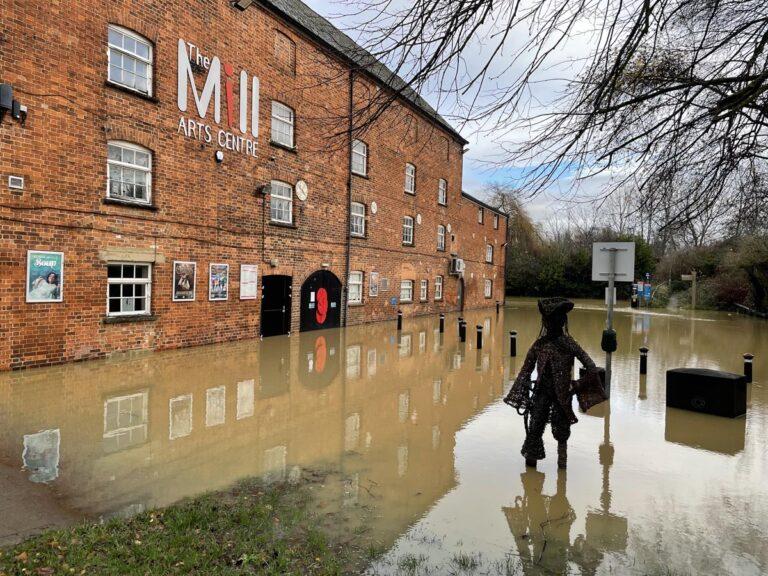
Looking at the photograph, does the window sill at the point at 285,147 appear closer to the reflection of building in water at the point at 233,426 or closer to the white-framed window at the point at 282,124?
the white-framed window at the point at 282,124

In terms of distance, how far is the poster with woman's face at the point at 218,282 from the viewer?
42.0 feet

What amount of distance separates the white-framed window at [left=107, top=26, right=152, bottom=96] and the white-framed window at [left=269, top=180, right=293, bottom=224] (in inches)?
170

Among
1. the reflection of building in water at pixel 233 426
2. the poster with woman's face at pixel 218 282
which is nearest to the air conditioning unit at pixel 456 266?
the poster with woman's face at pixel 218 282

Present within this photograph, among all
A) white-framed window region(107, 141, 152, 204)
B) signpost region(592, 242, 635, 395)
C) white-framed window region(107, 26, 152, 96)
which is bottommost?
signpost region(592, 242, 635, 395)

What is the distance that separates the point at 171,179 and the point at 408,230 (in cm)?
1309

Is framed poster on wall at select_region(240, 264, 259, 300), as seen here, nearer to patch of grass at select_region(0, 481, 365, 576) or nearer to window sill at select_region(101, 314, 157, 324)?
window sill at select_region(101, 314, 157, 324)

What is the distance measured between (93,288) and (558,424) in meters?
9.49

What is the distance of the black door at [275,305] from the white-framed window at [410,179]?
9397mm

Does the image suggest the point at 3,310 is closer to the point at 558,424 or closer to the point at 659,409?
the point at 558,424

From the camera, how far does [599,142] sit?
15.2 ft

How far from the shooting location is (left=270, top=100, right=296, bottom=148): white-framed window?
48.8 feet

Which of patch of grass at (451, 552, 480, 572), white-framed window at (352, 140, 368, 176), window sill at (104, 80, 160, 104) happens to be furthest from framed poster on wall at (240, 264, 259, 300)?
patch of grass at (451, 552, 480, 572)

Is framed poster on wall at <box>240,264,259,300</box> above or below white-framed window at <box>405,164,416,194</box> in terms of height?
below

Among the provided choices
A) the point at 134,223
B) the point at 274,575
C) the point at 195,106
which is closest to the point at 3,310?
the point at 134,223
